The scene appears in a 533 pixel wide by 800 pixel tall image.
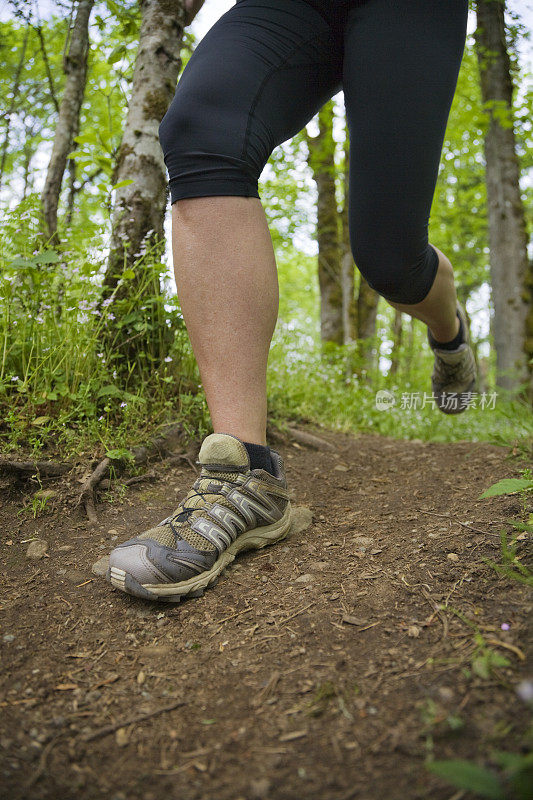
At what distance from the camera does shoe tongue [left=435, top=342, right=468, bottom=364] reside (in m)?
2.62

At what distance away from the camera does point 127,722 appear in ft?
3.34

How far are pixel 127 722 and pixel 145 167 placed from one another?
8.22 feet

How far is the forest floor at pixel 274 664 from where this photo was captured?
85cm

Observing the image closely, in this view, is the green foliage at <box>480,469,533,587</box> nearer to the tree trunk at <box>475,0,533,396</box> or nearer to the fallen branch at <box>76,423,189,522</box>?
the fallen branch at <box>76,423,189,522</box>

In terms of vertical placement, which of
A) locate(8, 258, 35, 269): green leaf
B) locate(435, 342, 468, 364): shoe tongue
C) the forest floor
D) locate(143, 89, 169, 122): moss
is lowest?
the forest floor

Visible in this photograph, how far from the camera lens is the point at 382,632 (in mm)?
1189

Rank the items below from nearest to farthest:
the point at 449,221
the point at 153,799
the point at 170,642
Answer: the point at 153,799, the point at 170,642, the point at 449,221

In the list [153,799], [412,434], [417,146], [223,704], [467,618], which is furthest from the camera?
[412,434]

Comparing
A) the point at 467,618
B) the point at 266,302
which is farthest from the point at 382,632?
the point at 266,302

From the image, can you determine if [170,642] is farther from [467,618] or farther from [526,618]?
[526,618]

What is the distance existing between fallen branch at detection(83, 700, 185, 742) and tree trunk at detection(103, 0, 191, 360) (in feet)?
5.77

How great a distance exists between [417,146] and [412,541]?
1.20 m

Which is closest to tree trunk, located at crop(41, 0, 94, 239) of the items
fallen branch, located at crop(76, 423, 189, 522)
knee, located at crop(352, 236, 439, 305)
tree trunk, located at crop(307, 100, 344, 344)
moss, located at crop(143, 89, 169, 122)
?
moss, located at crop(143, 89, 169, 122)

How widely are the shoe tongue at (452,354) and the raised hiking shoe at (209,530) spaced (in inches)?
49.7
